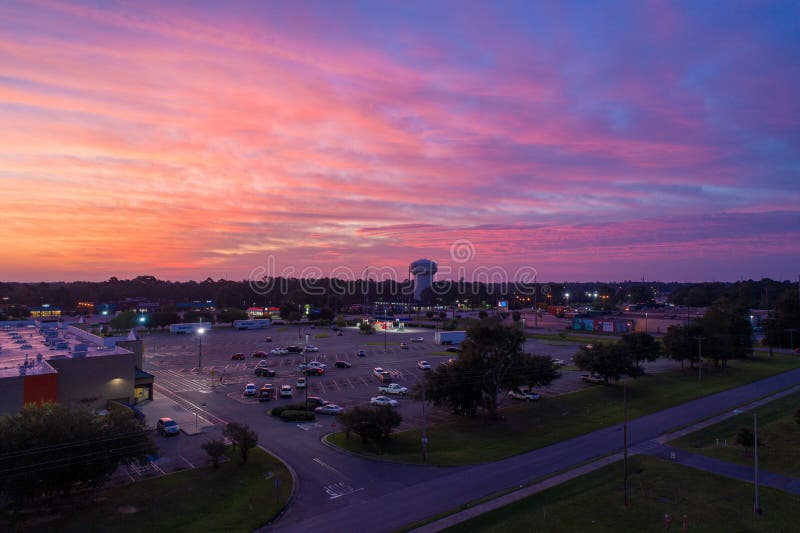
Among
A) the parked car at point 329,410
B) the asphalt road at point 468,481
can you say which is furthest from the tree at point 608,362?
the parked car at point 329,410

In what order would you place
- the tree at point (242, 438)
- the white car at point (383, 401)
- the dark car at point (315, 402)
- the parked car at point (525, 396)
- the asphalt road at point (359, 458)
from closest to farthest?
the asphalt road at point (359, 458) < the tree at point (242, 438) < the dark car at point (315, 402) < the white car at point (383, 401) < the parked car at point (525, 396)

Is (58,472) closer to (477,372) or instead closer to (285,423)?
(285,423)

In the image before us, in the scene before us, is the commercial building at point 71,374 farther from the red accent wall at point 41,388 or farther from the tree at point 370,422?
the tree at point 370,422

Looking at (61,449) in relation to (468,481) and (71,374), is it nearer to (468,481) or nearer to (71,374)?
(71,374)

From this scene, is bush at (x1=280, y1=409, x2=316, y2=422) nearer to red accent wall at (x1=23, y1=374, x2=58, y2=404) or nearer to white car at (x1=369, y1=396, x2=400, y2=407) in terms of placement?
white car at (x1=369, y1=396, x2=400, y2=407)

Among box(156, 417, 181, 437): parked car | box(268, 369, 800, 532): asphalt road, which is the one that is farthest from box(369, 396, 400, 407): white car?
box(156, 417, 181, 437): parked car
